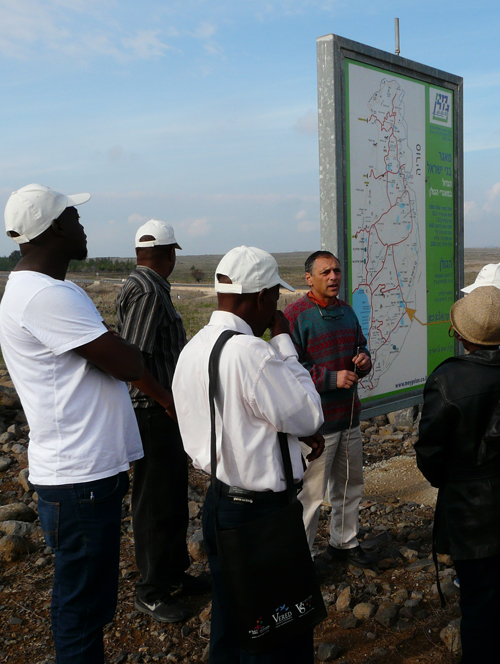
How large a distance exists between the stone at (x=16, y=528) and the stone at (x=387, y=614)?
2.87 meters

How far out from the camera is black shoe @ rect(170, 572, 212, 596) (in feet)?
12.8

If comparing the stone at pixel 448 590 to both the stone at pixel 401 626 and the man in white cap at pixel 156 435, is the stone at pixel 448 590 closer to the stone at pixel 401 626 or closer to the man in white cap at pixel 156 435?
the stone at pixel 401 626

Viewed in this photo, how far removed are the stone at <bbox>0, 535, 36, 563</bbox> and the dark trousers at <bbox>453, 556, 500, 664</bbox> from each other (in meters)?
3.35

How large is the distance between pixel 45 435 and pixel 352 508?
8.44 ft

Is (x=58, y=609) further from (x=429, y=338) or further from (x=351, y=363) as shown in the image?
(x=429, y=338)

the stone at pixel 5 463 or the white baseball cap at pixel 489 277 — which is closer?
the white baseball cap at pixel 489 277

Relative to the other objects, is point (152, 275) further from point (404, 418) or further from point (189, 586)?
point (404, 418)

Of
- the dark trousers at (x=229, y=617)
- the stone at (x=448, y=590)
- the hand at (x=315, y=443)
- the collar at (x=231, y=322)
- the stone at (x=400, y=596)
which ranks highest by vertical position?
the collar at (x=231, y=322)

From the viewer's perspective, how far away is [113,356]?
7.77ft

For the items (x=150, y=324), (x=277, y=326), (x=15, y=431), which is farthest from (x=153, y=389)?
(x=15, y=431)

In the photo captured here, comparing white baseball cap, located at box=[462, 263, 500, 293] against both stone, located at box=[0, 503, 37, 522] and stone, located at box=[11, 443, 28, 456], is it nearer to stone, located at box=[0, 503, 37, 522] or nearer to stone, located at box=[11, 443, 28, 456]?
stone, located at box=[0, 503, 37, 522]

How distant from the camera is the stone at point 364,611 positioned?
352cm

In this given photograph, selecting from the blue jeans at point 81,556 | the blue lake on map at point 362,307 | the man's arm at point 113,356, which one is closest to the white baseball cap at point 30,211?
the man's arm at point 113,356

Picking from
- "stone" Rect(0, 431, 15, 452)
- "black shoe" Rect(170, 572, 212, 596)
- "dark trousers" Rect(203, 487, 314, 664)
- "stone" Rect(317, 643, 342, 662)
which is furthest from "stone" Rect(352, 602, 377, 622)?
"stone" Rect(0, 431, 15, 452)
